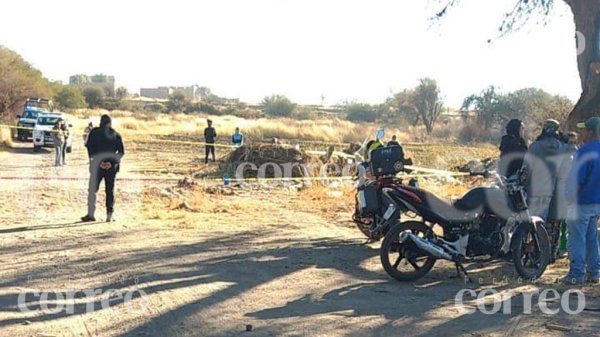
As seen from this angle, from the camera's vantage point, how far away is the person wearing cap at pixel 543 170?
26.9 feet

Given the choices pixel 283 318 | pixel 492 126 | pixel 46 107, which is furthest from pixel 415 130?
pixel 283 318

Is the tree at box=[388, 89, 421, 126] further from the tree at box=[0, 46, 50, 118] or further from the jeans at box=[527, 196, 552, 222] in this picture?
the jeans at box=[527, 196, 552, 222]

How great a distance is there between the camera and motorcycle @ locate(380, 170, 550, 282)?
24.7 feet

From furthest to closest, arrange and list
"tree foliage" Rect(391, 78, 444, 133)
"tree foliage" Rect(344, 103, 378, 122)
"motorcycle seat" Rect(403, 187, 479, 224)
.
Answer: "tree foliage" Rect(344, 103, 378, 122), "tree foliage" Rect(391, 78, 444, 133), "motorcycle seat" Rect(403, 187, 479, 224)

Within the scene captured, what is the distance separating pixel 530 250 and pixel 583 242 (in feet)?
1.96

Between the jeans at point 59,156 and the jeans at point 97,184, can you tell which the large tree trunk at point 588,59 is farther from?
the jeans at point 59,156

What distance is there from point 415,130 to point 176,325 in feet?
210

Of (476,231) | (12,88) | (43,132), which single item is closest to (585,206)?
(476,231)

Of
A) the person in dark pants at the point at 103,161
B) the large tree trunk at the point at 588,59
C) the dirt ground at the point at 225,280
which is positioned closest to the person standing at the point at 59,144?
the dirt ground at the point at 225,280

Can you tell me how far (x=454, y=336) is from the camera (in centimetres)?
543

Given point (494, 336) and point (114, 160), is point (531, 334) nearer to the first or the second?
point (494, 336)

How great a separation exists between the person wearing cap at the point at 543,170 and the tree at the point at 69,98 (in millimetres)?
73201

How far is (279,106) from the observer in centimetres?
9894

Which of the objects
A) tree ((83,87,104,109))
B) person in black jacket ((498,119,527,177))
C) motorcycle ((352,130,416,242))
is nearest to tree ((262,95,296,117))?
tree ((83,87,104,109))
